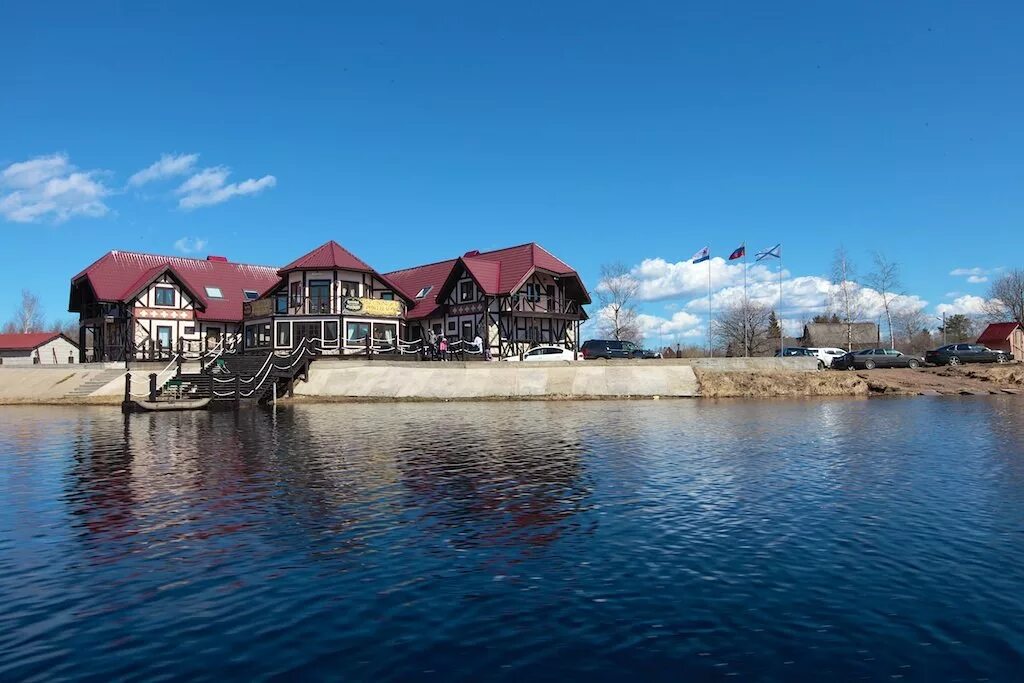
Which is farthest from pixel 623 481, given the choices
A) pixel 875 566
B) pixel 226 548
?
pixel 226 548

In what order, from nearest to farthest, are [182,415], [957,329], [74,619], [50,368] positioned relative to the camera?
[74,619]
[182,415]
[50,368]
[957,329]

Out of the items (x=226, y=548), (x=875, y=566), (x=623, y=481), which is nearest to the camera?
(x=875, y=566)

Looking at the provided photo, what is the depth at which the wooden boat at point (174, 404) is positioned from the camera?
3628cm

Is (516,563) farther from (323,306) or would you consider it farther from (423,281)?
(423,281)

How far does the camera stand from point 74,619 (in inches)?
326

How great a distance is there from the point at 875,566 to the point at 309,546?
8724 millimetres

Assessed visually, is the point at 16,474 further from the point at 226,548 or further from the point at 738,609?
the point at 738,609

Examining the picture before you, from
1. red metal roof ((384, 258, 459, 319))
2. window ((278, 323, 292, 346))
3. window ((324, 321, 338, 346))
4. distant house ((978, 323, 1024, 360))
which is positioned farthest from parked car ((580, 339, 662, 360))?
distant house ((978, 323, 1024, 360))

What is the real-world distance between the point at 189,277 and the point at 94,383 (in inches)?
671

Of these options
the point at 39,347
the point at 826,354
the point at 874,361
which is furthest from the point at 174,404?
the point at 39,347

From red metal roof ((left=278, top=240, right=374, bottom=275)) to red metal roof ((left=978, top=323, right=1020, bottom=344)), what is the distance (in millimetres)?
72784

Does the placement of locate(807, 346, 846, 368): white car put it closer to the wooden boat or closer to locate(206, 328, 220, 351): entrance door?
the wooden boat

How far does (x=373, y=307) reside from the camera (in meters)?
53.8

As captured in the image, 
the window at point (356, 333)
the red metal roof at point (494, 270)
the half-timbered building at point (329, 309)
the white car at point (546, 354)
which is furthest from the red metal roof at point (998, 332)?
the window at point (356, 333)
